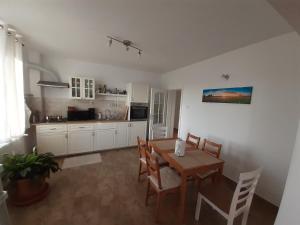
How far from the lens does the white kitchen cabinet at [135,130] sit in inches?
157

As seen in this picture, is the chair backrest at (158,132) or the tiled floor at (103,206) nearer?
the tiled floor at (103,206)

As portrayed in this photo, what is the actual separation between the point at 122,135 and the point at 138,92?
141cm

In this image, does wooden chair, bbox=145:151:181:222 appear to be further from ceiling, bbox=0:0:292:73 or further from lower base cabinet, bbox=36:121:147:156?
lower base cabinet, bbox=36:121:147:156

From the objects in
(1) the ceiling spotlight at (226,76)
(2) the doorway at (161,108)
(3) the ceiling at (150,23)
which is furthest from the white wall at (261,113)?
(2) the doorway at (161,108)

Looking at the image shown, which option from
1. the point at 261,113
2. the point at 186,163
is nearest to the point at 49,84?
the point at 186,163

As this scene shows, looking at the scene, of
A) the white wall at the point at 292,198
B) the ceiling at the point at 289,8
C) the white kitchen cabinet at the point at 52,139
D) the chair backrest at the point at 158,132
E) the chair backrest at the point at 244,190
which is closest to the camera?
the ceiling at the point at 289,8

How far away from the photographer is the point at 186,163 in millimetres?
1679

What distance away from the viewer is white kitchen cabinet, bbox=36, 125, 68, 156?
9.73 feet

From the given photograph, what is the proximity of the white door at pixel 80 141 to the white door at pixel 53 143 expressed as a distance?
11 cm

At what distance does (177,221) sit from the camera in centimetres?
165

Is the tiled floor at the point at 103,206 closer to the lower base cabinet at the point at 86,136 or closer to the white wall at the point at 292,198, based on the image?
the lower base cabinet at the point at 86,136

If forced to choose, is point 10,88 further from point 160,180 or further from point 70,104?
point 160,180

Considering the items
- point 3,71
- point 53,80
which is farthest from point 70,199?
point 53,80

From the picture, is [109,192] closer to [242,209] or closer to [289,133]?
[242,209]
